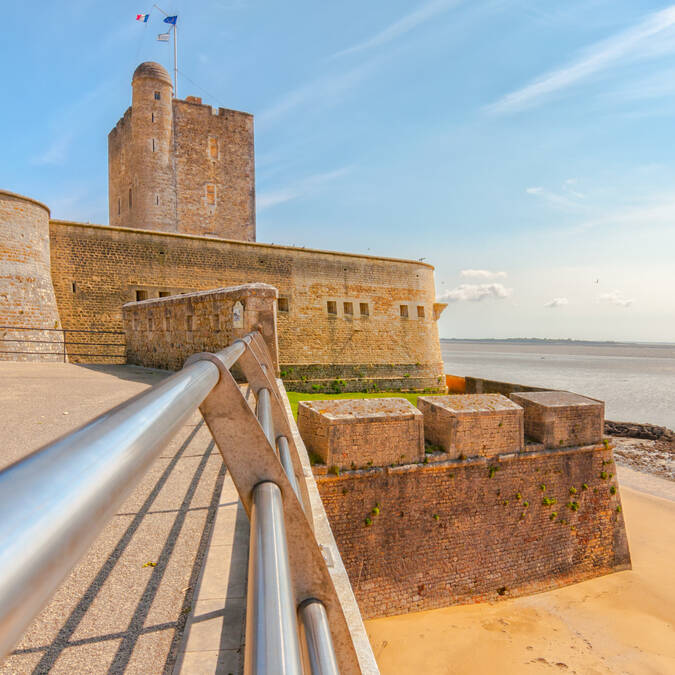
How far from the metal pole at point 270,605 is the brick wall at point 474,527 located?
672 centimetres

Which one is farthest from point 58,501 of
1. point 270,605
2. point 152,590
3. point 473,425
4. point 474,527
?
point 474,527

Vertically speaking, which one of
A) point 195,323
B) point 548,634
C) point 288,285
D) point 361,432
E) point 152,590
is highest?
point 288,285

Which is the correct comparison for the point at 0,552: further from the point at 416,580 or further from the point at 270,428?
the point at 416,580

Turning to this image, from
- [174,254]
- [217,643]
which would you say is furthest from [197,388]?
[174,254]

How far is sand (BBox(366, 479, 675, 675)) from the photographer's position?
24.2 ft

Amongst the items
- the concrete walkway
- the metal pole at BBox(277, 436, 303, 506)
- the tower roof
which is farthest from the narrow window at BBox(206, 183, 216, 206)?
the metal pole at BBox(277, 436, 303, 506)

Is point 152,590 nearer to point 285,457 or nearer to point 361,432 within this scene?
point 285,457

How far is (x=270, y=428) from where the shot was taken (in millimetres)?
2248

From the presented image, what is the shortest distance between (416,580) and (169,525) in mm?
6288

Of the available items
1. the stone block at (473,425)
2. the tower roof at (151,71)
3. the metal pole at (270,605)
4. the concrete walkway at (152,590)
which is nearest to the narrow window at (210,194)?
the tower roof at (151,71)

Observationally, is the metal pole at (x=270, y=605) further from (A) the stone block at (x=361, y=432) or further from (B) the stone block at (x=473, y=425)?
(B) the stone block at (x=473, y=425)

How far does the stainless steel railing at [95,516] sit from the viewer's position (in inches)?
12.0

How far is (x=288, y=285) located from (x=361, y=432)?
13.7m

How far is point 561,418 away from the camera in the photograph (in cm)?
952
